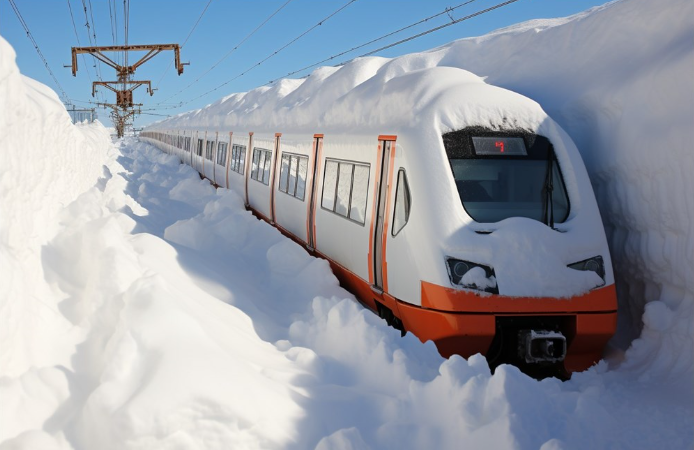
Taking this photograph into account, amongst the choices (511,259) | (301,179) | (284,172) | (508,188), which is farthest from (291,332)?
(284,172)

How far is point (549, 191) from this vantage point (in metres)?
6.00

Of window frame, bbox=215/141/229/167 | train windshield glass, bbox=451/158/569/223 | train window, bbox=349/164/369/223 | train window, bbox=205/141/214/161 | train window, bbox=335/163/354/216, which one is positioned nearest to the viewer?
train windshield glass, bbox=451/158/569/223

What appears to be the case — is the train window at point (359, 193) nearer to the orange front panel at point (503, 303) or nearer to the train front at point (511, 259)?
the train front at point (511, 259)

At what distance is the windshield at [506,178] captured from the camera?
586 cm

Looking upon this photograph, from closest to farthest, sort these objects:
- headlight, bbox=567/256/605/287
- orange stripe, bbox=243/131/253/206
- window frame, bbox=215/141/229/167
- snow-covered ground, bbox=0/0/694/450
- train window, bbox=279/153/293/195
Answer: snow-covered ground, bbox=0/0/694/450
headlight, bbox=567/256/605/287
train window, bbox=279/153/293/195
orange stripe, bbox=243/131/253/206
window frame, bbox=215/141/229/167

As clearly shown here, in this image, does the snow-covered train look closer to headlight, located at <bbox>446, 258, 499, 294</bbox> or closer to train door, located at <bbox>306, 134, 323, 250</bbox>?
headlight, located at <bbox>446, 258, 499, 294</bbox>

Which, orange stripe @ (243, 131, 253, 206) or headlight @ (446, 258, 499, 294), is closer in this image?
headlight @ (446, 258, 499, 294)

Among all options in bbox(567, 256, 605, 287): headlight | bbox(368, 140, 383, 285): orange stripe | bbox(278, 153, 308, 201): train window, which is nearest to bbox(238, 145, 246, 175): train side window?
bbox(278, 153, 308, 201): train window

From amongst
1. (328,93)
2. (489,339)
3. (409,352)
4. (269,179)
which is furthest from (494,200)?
(328,93)

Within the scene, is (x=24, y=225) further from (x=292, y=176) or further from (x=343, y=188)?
(x=292, y=176)

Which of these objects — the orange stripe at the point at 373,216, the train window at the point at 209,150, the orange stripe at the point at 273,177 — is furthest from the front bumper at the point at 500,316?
the train window at the point at 209,150

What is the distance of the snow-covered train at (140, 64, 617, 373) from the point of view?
535cm

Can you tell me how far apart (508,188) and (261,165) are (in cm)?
724

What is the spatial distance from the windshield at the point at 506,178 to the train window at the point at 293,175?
3.54m
